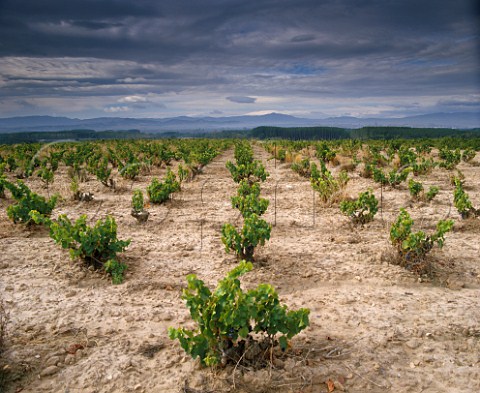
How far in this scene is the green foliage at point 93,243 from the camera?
548 cm

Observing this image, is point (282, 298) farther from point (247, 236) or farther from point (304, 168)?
point (304, 168)

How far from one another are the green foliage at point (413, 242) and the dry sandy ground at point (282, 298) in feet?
0.85

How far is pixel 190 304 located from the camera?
11.1ft

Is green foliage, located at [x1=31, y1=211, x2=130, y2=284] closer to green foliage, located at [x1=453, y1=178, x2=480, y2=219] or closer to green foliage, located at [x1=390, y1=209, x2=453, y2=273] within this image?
green foliage, located at [x1=390, y1=209, x2=453, y2=273]

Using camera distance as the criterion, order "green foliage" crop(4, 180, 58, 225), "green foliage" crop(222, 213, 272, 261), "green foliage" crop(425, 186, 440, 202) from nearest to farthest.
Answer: "green foliage" crop(222, 213, 272, 261) → "green foliage" crop(4, 180, 58, 225) → "green foliage" crop(425, 186, 440, 202)

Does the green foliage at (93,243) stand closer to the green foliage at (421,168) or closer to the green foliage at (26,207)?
the green foliage at (26,207)

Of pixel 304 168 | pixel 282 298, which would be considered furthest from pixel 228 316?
pixel 304 168

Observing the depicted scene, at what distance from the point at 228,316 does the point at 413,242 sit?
12.1ft

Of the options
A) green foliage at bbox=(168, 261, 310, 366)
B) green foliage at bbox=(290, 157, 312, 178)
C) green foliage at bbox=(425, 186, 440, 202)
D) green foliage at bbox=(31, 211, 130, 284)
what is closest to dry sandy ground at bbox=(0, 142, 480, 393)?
green foliage at bbox=(31, 211, 130, 284)

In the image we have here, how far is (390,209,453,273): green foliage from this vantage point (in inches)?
219

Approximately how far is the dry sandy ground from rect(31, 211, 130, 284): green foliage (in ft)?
0.72

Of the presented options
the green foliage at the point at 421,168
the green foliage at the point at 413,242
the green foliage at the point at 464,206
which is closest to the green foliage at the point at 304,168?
the green foliage at the point at 421,168

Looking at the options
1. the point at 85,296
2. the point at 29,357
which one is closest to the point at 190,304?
the point at 29,357

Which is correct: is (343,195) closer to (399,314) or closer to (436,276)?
(436,276)
